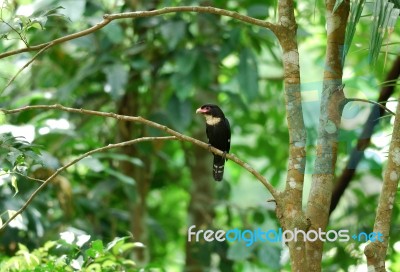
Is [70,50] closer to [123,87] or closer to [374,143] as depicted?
[123,87]

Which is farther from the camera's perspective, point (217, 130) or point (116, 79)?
point (116, 79)

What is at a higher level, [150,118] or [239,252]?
[150,118]

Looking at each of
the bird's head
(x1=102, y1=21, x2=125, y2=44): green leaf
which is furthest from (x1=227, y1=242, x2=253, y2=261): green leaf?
(x1=102, y1=21, x2=125, y2=44): green leaf

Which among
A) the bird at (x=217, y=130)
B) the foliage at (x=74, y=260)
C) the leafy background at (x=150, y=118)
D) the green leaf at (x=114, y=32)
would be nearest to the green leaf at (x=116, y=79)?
the leafy background at (x=150, y=118)

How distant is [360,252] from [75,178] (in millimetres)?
2093

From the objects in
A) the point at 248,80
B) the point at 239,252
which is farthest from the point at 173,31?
the point at 239,252

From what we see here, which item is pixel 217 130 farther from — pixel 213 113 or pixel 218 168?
pixel 218 168

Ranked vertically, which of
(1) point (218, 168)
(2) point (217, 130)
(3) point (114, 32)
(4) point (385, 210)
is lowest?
(4) point (385, 210)

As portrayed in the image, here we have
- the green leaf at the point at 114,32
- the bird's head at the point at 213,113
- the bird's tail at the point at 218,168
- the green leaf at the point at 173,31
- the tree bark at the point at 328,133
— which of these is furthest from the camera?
the green leaf at the point at 173,31

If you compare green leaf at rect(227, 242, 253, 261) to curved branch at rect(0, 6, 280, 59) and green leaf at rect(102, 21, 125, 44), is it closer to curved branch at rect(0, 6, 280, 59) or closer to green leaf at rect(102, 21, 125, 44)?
green leaf at rect(102, 21, 125, 44)

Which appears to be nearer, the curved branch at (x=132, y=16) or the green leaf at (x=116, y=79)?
the curved branch at (x=132, y=16)

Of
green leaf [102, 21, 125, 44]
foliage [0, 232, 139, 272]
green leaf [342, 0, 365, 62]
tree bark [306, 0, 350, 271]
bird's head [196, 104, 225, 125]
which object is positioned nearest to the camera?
green leaf [342, 0, 365, 62]

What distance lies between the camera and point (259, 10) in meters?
3.96

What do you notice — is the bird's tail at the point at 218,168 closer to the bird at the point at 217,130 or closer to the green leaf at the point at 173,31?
the bird at the point at 217,130
